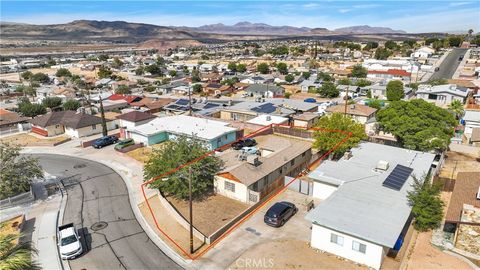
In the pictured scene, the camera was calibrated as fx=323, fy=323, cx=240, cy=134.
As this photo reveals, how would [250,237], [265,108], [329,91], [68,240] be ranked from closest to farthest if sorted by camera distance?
[68,240] → [250,237] → [265,108] → [329,91]

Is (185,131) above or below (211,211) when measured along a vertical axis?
above

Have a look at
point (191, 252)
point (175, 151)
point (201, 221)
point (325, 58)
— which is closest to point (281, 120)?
point (175, 151)

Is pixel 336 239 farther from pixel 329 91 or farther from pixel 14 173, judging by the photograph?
pixel 329 91

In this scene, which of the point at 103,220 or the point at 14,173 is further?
the point at 14,173

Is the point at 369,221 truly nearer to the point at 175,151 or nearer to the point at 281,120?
the point at 175,151

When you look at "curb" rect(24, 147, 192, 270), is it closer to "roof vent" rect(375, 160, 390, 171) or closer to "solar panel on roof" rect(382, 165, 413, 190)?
"solar panel on roof" rect(382, 165, 413, 190)

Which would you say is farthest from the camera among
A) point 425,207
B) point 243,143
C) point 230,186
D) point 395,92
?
point 395,92

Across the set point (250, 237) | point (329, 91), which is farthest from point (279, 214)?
point (329, 91)

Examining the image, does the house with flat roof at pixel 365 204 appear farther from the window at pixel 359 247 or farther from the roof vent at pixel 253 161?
the roof vent at pixel 253 161
